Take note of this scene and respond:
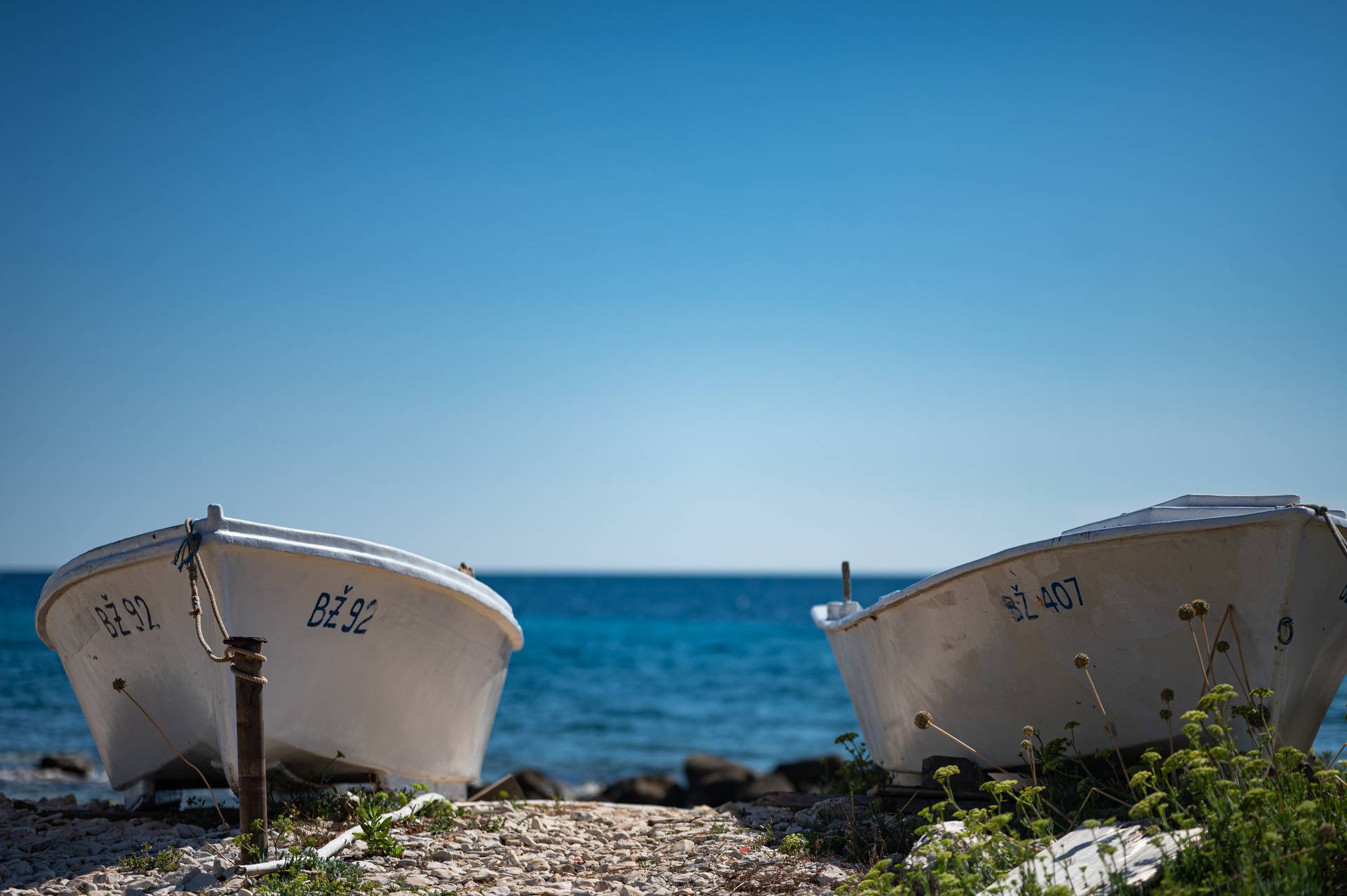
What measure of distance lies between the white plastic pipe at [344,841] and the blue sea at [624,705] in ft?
26.3

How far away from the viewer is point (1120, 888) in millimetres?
3240

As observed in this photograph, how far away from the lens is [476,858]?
18.1 ft

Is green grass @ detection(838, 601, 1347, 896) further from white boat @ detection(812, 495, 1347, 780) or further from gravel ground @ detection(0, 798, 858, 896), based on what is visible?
gravel ground @ detection(0, 798, 858, 896)

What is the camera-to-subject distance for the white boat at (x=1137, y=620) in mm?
4961

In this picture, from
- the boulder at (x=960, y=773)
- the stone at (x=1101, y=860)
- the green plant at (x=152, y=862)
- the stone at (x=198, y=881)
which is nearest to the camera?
the stone at (x=1101, y=860)

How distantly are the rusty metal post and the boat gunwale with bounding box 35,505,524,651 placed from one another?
2.39 feet

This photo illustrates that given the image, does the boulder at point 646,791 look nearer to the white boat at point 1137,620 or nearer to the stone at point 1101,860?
the white boat at point 1137,620

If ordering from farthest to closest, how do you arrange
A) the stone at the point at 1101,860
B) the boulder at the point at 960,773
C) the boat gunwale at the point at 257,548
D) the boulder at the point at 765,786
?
the boulder at the point at 765,786
the boulder at the point at 960,773
the boat gunwale at the point at 257,548
the stone at the point at 1101,860

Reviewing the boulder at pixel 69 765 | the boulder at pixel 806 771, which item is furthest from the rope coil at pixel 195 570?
the boulder at pixel 69 765

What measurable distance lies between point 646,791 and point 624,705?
452 inches

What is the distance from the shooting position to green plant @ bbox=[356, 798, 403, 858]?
212 inches

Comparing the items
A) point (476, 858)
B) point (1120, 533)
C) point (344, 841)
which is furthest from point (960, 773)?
point (344, 841)

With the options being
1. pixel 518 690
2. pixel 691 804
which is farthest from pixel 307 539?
pixel 518 690

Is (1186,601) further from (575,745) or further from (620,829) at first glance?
(575,745)
